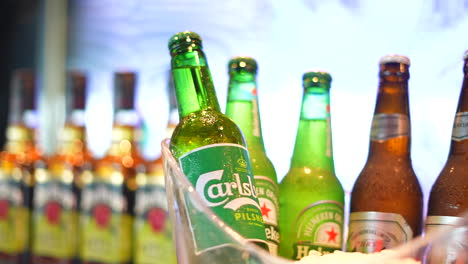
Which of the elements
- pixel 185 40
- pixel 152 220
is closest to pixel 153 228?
pixel 152 220

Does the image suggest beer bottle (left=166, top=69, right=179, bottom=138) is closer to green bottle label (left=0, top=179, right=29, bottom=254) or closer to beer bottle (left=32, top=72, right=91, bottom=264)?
beer bottle (left=32, top=72, right=91, bottom=264)

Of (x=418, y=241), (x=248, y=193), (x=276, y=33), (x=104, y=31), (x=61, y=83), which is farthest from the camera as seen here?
(x=61, y=83)

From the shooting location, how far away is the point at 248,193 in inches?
17.5

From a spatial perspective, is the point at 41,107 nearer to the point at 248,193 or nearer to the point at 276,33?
the point at 276,33

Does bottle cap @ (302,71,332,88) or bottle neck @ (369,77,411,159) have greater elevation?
bottle cap @ (302,71,332,88)

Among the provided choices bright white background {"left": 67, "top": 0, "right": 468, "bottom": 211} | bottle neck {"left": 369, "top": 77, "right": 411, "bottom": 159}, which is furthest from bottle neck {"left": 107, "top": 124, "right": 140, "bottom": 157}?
bottle neck {"left": 369, "top": 77, "right": 411, "bottom": 159}

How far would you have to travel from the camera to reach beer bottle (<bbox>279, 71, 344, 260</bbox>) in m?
0.53

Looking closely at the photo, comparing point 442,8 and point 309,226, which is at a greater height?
point 442,8

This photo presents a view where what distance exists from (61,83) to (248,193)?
1.31m

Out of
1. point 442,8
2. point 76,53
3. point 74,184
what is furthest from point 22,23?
point 442,8

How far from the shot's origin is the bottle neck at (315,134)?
593 mm

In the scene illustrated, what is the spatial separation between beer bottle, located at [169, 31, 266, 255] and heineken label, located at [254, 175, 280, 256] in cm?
6

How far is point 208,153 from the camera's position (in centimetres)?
44

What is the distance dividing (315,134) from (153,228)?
572 mm
